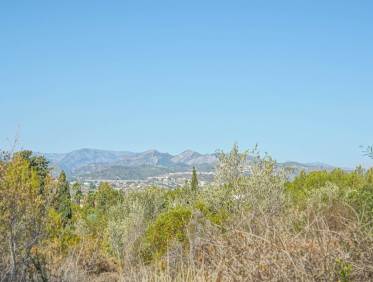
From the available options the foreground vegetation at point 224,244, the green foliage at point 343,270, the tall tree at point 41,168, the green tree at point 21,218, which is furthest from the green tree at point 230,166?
the green foliage at point 343,270

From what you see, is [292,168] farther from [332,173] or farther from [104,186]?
[104,186]

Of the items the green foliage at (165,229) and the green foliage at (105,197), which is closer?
the green foliage at (165,229)

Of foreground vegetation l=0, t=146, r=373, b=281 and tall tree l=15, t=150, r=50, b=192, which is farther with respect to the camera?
tall tree l=15, t=150, r=50, b=192

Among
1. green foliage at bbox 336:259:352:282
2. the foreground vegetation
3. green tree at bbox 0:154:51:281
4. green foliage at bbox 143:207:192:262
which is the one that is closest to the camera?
green foliage at bbox 336:259:352:282

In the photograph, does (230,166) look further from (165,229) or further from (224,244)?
(224,244)

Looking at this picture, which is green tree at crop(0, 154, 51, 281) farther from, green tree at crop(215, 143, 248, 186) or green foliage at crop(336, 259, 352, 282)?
green tree at crop(215, 143, 248, 186)

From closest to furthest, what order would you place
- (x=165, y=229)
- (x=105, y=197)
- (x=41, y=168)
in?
(x=165, y=229) → (x=41, y=168) → (x=105, y=197)

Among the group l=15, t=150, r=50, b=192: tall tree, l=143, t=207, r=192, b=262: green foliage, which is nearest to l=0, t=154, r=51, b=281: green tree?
l=15, t=150, r=50, b=192: tall tree

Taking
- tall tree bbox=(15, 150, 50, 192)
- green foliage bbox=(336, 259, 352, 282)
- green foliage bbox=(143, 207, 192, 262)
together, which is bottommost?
green foliage bbox=(143, 207, 192, 262)

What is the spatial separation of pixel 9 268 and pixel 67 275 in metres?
0.81

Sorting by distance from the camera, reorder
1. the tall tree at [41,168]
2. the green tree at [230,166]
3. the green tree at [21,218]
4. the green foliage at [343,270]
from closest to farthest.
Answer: the green foliage at [343,270] < the green tree at [21,218] < the tall tree at [41,168] < the green tree at [230,166]

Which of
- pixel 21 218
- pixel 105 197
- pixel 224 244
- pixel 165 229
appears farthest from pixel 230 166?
pixel 105 197

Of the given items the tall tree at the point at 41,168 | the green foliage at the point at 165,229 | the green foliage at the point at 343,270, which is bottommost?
the green foliage at the point at 165,229

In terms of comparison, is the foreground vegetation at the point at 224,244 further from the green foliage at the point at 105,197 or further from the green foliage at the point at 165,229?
the green foliage at the point at 105,197
